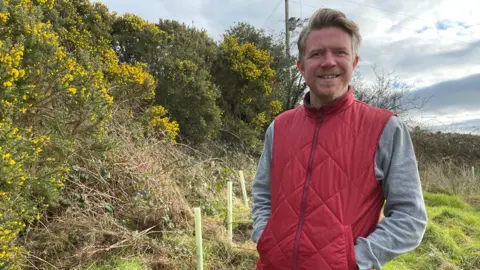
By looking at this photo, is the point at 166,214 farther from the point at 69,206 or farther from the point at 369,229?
the point at 369,229

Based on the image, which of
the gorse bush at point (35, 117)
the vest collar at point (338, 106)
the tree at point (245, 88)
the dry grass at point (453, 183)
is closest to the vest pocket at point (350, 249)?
the vest collar at point (338, 106)

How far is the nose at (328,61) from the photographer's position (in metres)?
1.45

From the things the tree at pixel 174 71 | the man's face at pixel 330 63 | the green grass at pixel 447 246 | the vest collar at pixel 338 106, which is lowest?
the green grass at pixel 447 246

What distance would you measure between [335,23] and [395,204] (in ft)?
2.19

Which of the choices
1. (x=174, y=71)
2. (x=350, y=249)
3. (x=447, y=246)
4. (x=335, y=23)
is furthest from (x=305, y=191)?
(x=174, y=71)

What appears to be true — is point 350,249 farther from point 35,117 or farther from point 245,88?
point 245,88

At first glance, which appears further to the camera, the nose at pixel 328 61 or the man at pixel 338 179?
the nose at pixel 328 61

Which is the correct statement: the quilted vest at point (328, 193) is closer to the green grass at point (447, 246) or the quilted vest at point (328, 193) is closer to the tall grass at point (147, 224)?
the tall grass at point (147, 224)

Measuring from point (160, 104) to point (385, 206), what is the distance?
25.5 ft

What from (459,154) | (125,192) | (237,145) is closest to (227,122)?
(237,145)

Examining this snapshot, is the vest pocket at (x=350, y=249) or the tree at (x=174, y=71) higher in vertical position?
the tree at (x=174, y=71)

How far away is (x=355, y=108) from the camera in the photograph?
148 cm

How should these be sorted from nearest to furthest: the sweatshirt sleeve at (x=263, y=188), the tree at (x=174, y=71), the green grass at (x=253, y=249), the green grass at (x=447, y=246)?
the sweatshirt sleeve at (x=263, y=188), the green grass at (x=253, y=249), the green grass at (x=447, y=246), the tree at (x=174, y=71)

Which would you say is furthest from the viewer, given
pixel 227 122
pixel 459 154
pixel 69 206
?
pixel 459 154
